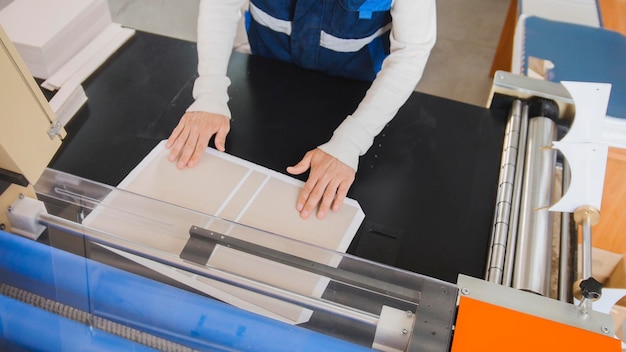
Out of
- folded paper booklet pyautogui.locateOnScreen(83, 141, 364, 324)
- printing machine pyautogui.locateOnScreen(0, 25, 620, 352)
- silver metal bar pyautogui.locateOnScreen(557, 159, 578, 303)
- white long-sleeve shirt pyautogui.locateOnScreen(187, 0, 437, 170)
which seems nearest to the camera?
printing machine pyautogui.locateOnScreen(0, 25, 620, 352)

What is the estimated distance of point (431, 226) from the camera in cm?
98

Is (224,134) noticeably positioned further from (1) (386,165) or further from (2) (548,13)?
(2) (548,13)

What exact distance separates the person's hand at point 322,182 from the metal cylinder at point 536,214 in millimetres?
324

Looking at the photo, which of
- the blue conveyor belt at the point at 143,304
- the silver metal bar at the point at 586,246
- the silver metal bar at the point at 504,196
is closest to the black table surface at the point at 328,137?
the silver metal bar at the point at 504,196

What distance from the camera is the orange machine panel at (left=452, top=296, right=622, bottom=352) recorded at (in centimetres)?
64

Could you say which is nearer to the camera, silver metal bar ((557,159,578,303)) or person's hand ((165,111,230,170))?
silver metal bar ((557,159,578,303))

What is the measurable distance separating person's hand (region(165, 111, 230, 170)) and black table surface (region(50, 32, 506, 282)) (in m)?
0.03

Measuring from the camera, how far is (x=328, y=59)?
1.29 meters

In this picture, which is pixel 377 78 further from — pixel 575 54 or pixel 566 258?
pixel 575 54

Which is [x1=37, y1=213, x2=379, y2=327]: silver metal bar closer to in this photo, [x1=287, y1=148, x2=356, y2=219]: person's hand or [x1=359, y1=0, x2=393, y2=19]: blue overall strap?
[x1=287, y1=148, x2=356, y2=219]: person's hand

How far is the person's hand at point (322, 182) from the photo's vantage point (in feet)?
3.22

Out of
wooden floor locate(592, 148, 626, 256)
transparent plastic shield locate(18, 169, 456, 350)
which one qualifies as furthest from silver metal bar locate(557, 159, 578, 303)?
wooden floor locate(592, 148, 626, 256)

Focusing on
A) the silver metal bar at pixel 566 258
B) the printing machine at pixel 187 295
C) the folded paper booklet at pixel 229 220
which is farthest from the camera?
the silver metal bar at pixel 566 258

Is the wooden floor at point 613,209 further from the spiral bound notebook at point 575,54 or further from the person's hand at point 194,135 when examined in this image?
the person's hand at point 194,135
